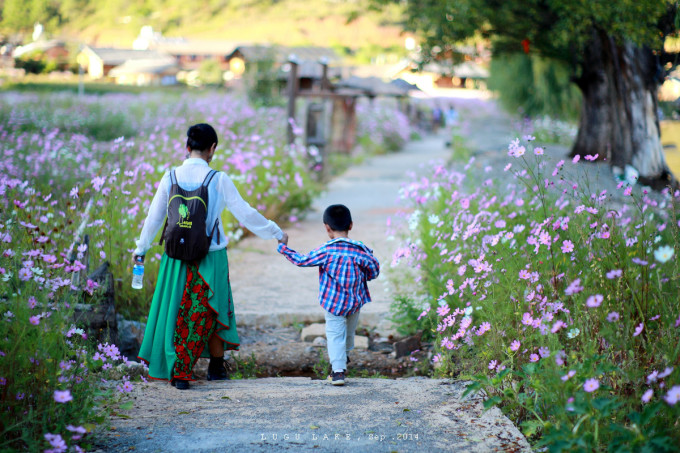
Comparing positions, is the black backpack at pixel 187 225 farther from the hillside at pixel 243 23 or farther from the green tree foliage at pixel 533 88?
the hillside at pixel 243 23

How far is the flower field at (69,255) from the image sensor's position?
2.64 metres

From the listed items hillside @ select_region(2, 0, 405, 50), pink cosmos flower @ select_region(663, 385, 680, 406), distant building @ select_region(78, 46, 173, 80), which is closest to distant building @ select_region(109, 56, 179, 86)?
distant building @ select_region(78, 46, 173, 80)

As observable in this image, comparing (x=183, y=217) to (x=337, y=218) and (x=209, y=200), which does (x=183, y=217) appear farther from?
(x=337, y=218)

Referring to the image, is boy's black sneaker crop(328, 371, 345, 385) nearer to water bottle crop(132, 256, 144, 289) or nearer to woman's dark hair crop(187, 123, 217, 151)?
water bottle crop(132, 256, 144, 289)

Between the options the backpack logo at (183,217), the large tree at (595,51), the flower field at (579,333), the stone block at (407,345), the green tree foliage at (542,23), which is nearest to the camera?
the flower field at (579,333)

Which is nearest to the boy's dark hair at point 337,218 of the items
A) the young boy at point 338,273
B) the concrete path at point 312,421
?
the young boy at point 338,273

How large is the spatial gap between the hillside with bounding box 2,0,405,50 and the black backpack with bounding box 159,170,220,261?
3678 inches

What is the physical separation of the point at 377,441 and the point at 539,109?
71.8ft

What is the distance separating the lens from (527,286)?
3662mm

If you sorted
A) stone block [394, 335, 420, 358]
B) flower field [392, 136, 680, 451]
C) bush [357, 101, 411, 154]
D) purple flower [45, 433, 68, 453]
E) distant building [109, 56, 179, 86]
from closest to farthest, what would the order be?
1. purple flower [45, 433, 68, 453]
2. flower field [392, 136, 680, 451]
3. stone block [394, 335, 420, 358]
4. bush [357, 101, 411, 154]
5. distant building [109, 56, 179, 86]

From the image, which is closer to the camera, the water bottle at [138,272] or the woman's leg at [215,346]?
the water bottle at [138,272]

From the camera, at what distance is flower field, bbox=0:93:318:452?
264 cm

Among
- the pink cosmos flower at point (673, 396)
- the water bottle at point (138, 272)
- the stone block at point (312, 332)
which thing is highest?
the water bottle at point (138, 272)

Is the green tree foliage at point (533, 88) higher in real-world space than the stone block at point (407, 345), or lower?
higher
